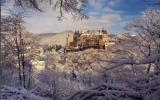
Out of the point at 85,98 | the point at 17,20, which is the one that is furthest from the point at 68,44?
the point at 85,98

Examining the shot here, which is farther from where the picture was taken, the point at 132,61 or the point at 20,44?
the point at 20,44

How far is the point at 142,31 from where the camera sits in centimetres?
3666

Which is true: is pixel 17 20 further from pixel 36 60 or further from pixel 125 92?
pixel 36 60

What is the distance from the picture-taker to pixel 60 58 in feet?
266

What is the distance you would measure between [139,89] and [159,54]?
1125 mm

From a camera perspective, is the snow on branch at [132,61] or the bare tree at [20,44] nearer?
the snow on branch at [132,61]

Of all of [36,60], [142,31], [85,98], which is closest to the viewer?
[85,98]

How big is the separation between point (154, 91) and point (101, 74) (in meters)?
1.39

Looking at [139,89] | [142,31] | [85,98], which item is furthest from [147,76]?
[142,31]

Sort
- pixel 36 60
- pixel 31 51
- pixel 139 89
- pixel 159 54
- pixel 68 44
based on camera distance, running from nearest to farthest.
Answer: pixel 159 54 → pixel 139 89 → pixel 31 51 → pixel 36 60 → pixel 68 44

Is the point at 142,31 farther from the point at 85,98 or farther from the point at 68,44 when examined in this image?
the point at 68,44

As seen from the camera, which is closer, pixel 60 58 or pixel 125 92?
pixel 125 92

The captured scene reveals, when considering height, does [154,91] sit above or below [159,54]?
below

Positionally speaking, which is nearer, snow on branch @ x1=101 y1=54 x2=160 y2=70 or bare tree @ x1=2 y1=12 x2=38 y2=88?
snow on branch @ x1=101 y1=54 x2=160 y2=70
